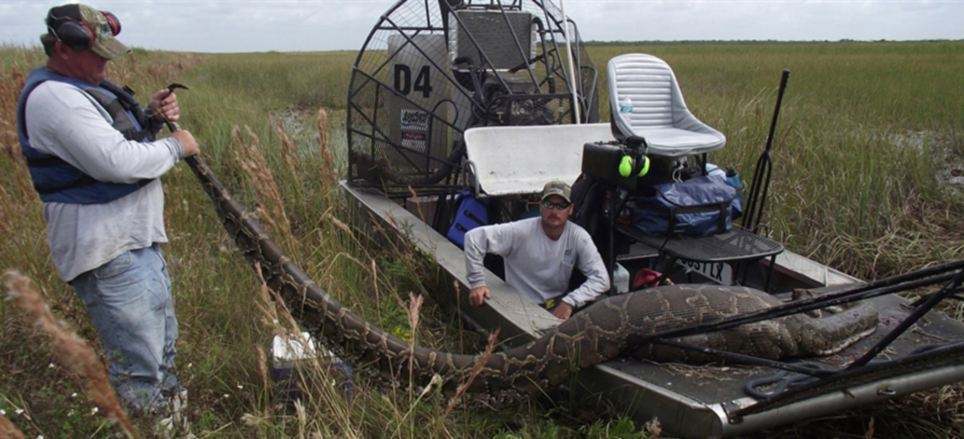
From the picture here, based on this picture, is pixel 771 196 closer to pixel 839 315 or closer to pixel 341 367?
pixel 839 315

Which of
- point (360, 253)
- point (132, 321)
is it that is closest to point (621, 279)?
point (360, 253)

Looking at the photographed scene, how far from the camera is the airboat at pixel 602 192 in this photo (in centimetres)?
279

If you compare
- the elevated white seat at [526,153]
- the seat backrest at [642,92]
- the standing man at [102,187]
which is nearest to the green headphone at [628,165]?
the seat backrest at [642,92]

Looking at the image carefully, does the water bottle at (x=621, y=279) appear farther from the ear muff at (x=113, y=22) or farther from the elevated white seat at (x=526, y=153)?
the ear muff at (x=113, y=22)

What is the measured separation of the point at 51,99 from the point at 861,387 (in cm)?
333

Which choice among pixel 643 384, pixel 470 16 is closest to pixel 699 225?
pixel 643 384

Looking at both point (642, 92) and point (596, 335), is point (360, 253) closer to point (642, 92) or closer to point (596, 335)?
point (642, 92)

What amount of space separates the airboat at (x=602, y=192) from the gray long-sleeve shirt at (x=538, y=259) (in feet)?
0.58

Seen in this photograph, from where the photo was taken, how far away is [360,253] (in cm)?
572

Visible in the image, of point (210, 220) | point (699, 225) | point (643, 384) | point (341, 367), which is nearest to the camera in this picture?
point (643, 384)

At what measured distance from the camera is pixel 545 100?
19.1 ft

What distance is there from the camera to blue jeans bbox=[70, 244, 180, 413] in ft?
9.75

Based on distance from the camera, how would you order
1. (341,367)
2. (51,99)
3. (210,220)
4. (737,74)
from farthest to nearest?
(737,74) < (210,220) < (341,367) < (51,99)

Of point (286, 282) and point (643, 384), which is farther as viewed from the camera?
point (286, 282)
